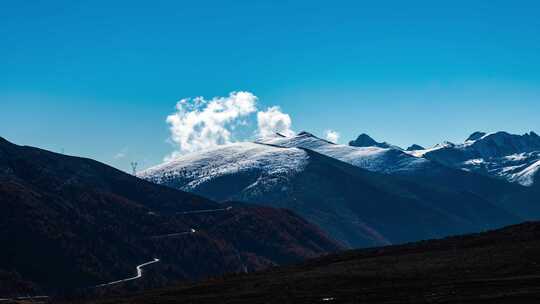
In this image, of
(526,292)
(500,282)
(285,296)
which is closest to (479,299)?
(526,292)

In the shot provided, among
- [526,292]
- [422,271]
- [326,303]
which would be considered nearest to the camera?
[526,292]

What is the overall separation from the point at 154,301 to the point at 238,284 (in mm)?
16291

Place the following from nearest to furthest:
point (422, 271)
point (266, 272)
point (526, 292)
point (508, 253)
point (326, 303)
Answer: point (526, 292), point (326, 303), point (422, 271), point (508, 253), point (266, 272)

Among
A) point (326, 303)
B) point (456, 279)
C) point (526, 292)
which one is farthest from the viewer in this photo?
point (456, 279)

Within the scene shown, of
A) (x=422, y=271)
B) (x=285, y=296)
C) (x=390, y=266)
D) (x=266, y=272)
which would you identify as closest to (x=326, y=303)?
(x=285, y=296)

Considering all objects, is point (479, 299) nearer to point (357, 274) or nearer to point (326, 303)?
point (326, 303)

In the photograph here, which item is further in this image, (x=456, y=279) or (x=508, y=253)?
(x=508, y=253)

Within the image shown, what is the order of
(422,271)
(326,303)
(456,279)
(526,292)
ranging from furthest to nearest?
1. (422,271)
2. (456,279)
3. (326,303)
4. (526,292)

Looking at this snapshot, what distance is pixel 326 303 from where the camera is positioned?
8100 cm

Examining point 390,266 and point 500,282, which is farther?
point 390,266

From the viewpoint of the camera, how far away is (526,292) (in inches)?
2756

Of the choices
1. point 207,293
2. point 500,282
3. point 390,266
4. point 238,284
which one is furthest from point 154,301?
point 500,282

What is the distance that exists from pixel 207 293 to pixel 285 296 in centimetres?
1931

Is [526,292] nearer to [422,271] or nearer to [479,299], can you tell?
[479,299]
